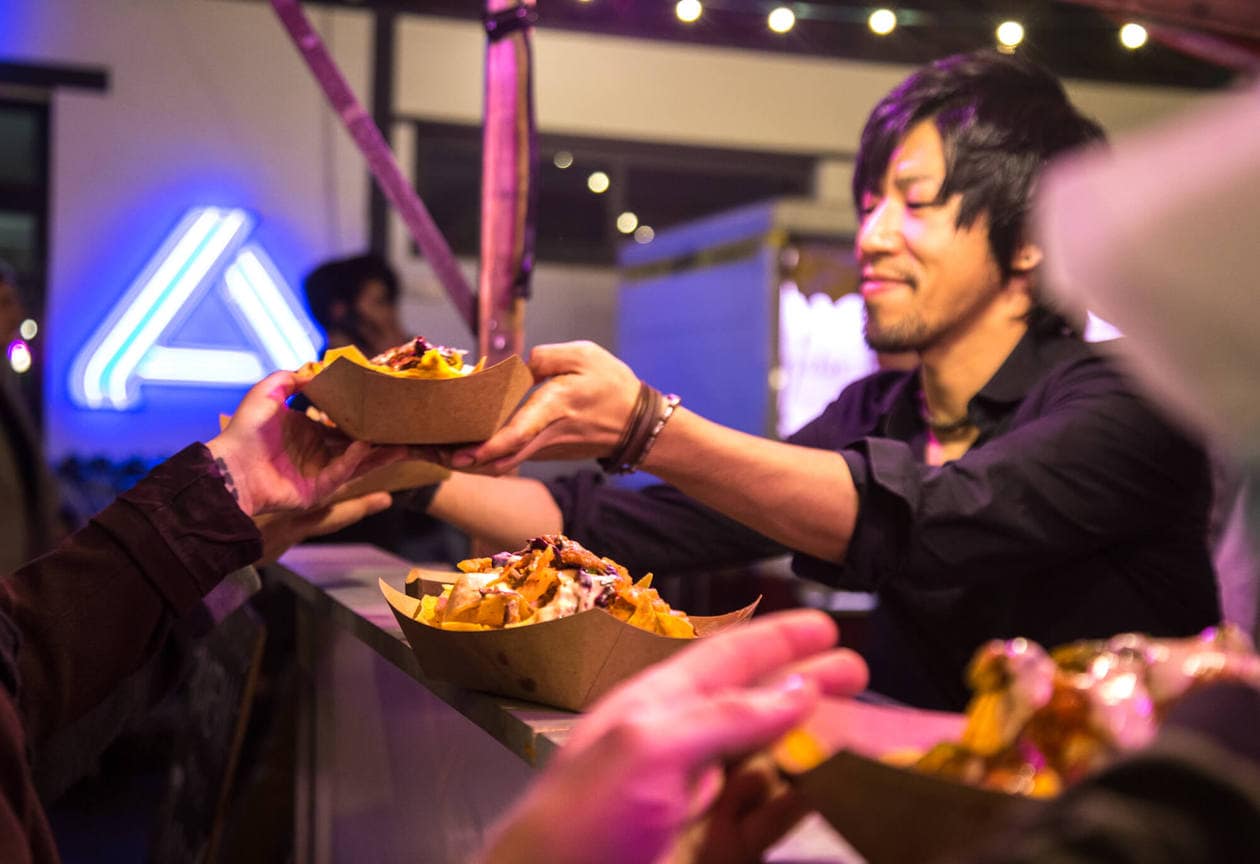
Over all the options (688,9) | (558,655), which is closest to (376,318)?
(688,9)

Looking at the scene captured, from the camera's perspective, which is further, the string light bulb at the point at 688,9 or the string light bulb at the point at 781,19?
the string light bulb at the point at 781,19

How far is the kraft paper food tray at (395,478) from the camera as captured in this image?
5.88ft

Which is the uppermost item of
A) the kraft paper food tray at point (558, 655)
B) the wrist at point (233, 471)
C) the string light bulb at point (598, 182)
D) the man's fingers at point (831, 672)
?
the string light bulb at point (598, 182)

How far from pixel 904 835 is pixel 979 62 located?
183 centimetres

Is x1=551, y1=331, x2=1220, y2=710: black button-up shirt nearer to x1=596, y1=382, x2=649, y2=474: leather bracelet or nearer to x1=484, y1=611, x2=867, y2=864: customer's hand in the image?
x1=596, y1=382, x2=649, y2=474: leather bracelet

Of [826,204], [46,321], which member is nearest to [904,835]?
[826,204]

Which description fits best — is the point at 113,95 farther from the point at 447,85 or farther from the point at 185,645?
the point at 185,645

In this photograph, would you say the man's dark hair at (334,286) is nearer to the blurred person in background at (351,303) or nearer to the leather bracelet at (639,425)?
the blurred person in background at (351,303)

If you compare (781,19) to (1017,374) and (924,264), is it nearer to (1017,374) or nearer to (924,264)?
(924,264)

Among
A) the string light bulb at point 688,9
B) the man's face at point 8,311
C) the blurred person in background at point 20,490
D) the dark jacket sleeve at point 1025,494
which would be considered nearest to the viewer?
the dark jacket sleeve at point 1025,494

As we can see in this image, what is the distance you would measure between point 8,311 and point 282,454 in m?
2.74

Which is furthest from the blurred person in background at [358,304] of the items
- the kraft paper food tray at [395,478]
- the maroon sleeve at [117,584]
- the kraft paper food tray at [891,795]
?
the kraft paper food tray at [891,795]

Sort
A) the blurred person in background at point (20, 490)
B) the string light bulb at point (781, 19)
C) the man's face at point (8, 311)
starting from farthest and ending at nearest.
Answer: the string light bulb at point (781, 19), the man's face at point (8, 311), the blurred person in background at point (20, 490)

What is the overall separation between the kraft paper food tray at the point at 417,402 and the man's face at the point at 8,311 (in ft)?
8.95
